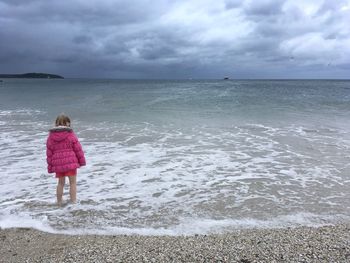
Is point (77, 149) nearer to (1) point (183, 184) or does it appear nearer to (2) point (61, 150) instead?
(2) point (61, 150)

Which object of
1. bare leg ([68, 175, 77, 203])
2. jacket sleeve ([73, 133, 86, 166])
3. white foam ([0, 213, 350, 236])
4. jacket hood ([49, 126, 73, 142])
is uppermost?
jacket hood ([49, 126, 73, 142])

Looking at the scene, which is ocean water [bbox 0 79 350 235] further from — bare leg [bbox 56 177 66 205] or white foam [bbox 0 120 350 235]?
bare leg [bbox 56 177 66 205]

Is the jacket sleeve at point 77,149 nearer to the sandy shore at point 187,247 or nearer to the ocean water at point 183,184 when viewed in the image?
the ocean water at point 183,184

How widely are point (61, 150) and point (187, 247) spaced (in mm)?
3221

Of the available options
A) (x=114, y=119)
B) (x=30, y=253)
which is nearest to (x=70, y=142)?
(x=30, y=253)

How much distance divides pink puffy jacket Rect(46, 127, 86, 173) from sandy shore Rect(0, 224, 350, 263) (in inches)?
53.2

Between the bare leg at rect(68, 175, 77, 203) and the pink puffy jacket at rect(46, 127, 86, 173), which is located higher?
the pink puffy jacket at rect(46, 127, 86, 173)

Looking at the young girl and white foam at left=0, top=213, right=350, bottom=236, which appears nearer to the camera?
white foam at left=0, top=213, right=350, bottom=236

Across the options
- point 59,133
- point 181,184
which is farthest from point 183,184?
point 59,133

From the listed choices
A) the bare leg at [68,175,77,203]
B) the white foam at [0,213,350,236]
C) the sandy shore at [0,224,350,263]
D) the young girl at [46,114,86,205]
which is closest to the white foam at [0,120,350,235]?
the white foam at [0,213,350,236]

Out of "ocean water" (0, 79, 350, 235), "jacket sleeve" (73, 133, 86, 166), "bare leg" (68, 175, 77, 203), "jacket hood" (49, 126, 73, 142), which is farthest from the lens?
"bare leg" (68, 175, 77, 203)

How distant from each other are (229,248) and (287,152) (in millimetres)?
7777

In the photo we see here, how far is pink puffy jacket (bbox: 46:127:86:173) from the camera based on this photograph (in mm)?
6512

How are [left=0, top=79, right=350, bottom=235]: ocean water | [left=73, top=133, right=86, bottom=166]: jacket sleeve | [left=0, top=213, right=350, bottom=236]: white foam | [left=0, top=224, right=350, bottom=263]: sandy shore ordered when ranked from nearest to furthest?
[left=0, top=224, right=350, bottom=263]: sandy shore, [left=0, top=213, right=350, bottom=236]: white foam, [left=0, top=79, right=350, bottom=235]: ocean water, [left=73, top=133, right=86, bottom=166]: jacket sleeve
